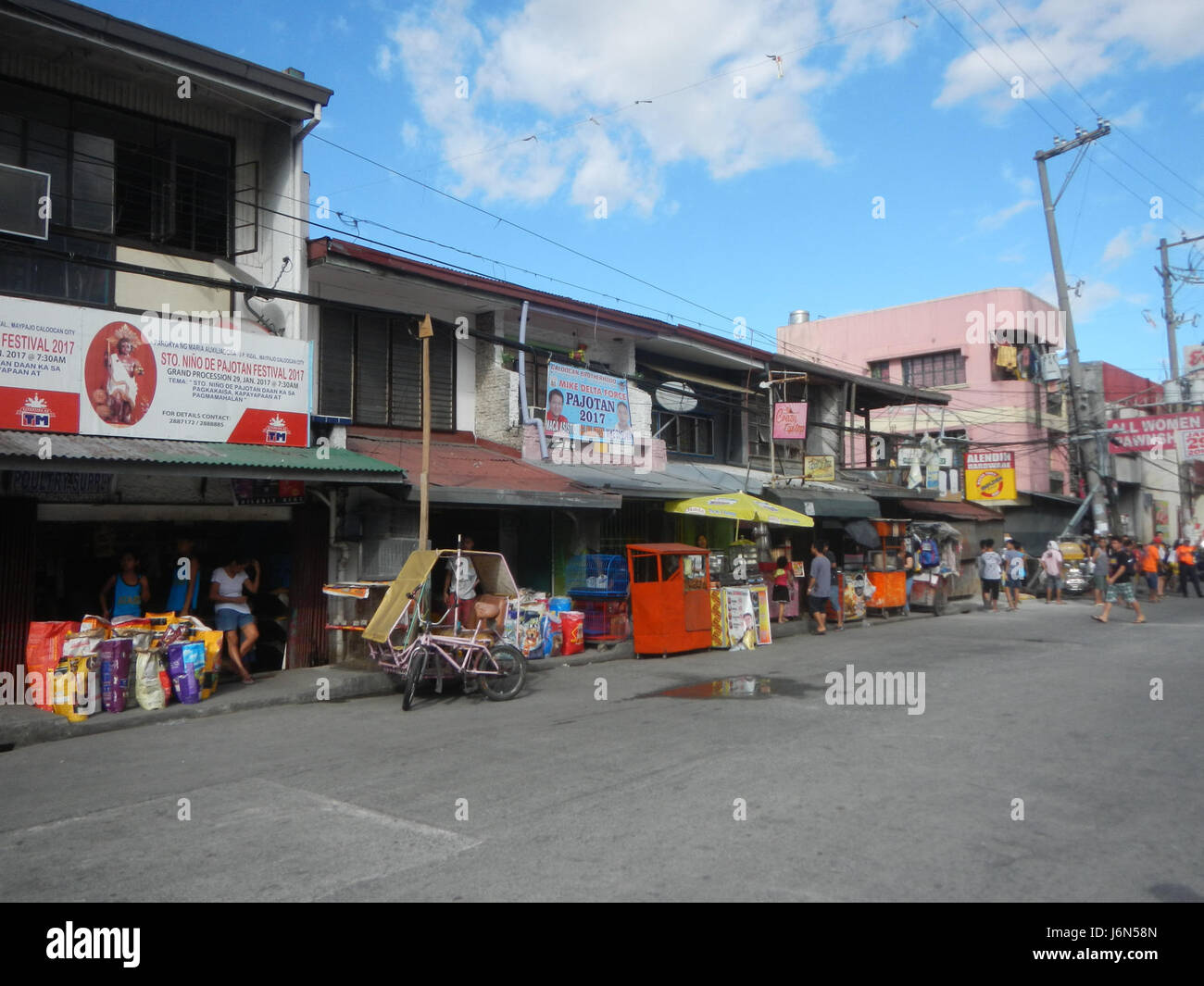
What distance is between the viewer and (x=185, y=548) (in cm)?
1161

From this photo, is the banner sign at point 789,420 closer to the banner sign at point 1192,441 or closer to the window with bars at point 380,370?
the window with bars at point 380,370

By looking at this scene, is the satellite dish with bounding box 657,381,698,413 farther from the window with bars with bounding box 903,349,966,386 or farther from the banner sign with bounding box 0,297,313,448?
the window with bars with bounding box 903,349,966,386

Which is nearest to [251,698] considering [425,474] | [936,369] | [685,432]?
[425,474]

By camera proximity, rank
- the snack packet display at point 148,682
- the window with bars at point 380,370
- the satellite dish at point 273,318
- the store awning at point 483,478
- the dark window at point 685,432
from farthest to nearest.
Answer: the dark window at point 685,432 → the window with bars at point 380,370 → the store awning at point 483,478 → the satellite dish at point 273,318 → the snack packet display at point 148,682

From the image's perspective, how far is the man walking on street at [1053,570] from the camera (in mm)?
24969

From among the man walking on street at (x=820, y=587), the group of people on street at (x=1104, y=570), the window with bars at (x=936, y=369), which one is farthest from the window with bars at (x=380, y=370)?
the window with bars at (x=936, y=369)

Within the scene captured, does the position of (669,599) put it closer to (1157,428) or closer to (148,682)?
(148,682)

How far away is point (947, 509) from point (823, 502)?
32.6 ft

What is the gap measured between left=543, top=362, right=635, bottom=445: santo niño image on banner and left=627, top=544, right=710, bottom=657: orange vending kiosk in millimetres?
3175

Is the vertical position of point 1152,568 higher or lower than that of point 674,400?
lower

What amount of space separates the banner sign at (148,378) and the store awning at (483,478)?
1.81 meters

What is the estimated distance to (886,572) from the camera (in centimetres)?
2122
